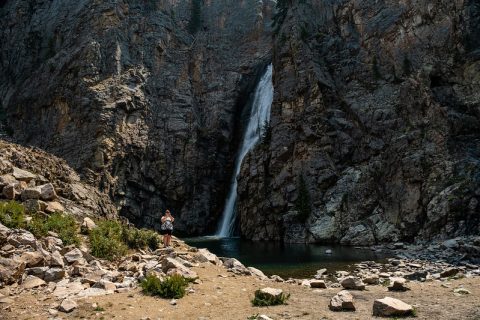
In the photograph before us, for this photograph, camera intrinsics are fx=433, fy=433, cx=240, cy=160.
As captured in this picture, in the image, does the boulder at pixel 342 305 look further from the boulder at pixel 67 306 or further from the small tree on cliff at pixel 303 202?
the small tree on cliff at pixel 303 202

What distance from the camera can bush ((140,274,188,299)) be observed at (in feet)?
46.2

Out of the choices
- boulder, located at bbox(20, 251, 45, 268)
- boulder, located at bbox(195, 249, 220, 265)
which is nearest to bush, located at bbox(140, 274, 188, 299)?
boulder, located at bbox(20, 251, 45, 268)

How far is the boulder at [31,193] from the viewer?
20.5 metres

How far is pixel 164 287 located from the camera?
14250mm

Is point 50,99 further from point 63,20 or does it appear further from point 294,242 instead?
point 294,242

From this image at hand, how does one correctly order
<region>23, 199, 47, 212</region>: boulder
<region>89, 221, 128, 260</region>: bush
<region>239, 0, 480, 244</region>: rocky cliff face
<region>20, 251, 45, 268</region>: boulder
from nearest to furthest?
<region>20, 251, 45, 268</region>: boulder, <region>89, 221, 128, 260</region>: bush, <region>23, 199, 47, 212</region>: boulder, <region>239, 0, 480, 244</region>: rocky cliff face

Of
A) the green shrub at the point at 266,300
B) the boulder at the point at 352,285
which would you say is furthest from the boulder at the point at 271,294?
the boulder at the point at 352,285

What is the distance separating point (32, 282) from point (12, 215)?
16.6 ft

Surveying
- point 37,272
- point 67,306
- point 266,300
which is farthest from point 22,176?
point 266,300

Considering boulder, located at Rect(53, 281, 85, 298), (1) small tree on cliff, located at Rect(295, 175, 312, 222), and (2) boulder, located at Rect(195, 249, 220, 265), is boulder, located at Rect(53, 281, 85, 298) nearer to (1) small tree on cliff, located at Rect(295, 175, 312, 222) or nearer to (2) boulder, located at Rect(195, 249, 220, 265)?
(2) boulder, located at Rect(195, 249, 220, 265)

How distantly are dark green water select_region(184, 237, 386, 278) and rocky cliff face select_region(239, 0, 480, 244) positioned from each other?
627 cm

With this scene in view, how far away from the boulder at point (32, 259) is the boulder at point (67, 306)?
3140mm

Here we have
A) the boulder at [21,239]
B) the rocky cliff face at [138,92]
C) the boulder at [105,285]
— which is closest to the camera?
the boulder at [105,285]

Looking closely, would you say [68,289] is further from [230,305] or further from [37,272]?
[230,305]
